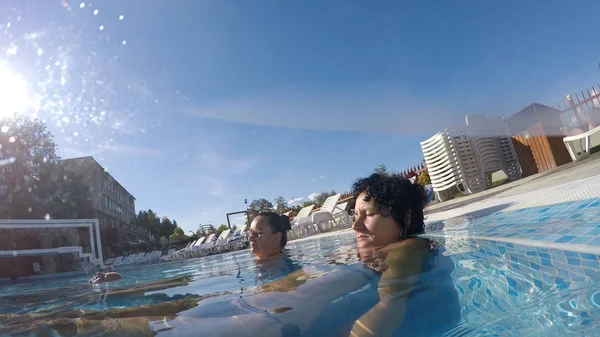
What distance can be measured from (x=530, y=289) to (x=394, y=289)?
485 mm

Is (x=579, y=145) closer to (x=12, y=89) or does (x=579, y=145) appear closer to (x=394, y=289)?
(x=394, y=289)

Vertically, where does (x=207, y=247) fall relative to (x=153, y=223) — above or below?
below

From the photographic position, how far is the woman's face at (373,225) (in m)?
2.36

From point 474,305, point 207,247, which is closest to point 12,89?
point 207,247

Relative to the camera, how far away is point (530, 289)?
3.88 ft

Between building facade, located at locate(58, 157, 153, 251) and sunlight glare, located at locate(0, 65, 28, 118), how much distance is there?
Result: 1154 cm

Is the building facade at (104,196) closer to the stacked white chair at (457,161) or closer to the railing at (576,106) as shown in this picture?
the stacked white chair at (457,161)

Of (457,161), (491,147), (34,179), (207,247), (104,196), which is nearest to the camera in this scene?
(457,161)

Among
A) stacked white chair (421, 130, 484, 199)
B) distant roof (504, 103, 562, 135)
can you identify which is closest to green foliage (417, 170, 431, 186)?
stacked white chair (421, 130, 484, 199)

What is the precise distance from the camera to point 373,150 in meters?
17.1

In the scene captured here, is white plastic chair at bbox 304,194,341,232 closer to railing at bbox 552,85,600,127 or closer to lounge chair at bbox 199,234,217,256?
lounge chair at bbox 199,234,217,256

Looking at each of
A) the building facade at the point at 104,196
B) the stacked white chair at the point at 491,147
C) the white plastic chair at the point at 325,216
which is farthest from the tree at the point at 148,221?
the stacked white chair at the point at 491,147

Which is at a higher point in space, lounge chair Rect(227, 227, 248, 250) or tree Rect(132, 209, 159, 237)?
tree Rect(132, 209, 159, 237)

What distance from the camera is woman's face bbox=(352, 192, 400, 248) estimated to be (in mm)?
2361
